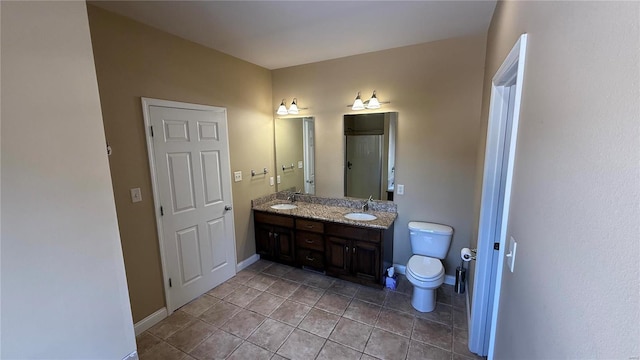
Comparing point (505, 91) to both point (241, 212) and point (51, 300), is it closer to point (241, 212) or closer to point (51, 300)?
point (51, 300)

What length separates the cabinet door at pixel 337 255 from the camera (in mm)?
2871

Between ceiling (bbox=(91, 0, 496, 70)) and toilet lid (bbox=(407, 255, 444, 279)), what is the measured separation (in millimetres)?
2209

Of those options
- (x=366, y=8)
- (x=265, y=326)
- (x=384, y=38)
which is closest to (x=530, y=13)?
(x=366, y=8)

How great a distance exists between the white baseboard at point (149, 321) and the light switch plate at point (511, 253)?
2.73 meters

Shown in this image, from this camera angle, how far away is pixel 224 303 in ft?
8.56

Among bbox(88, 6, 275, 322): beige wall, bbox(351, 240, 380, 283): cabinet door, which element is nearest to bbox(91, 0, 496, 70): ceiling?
bbox(88, 6, 275, 322): beige wall

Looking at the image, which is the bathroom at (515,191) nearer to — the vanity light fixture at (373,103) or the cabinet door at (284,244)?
the vanity light fixture at (373,103)

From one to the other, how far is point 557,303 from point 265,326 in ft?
7.16

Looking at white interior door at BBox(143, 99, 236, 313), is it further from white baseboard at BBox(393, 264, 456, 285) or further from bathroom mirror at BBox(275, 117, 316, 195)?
white baseboard at BBox(393, 264, 456, 285)

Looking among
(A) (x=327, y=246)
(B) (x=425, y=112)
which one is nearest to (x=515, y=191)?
(B) (x=425, y=112)

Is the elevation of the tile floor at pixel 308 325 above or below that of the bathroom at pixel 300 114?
below

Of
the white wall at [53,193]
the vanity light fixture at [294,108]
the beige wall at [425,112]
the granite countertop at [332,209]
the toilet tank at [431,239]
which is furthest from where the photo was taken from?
the vanity light fixture at [294,108]

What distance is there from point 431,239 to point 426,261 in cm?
24

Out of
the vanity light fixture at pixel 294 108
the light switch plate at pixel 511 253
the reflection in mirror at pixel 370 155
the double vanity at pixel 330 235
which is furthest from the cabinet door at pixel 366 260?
the vanity light fixture at pixel 294 108
